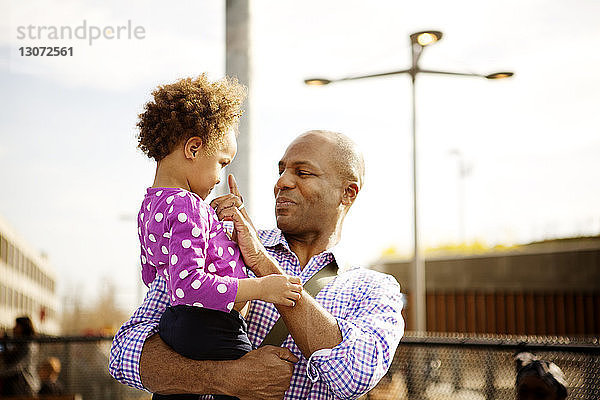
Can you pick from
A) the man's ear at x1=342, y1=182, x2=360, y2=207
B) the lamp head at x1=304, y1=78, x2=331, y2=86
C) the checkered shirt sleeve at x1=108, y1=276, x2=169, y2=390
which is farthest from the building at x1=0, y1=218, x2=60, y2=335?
the checkered shirt sleeve at x1=108, y1=276, x2=169, y2=390

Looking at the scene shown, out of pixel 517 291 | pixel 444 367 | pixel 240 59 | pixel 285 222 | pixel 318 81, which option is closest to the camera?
pixel 285 222

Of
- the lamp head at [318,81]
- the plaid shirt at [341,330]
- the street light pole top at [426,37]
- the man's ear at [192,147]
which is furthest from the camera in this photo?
the lamp head at [318,81]

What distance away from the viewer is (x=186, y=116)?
2449mm

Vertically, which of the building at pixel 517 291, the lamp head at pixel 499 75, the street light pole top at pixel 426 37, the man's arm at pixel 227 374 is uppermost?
the street light pole top at pixel 426 37

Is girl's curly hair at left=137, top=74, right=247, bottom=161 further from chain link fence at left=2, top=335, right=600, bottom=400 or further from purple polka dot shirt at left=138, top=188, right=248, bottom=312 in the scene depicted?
chain link fence at left=2, top=335, right=600, bottom=400

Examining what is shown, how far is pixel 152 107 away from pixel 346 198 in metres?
0.97

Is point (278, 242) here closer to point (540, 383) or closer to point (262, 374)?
point (262, 374)

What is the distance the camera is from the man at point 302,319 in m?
2.35

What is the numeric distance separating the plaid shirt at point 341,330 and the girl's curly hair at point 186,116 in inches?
19.6

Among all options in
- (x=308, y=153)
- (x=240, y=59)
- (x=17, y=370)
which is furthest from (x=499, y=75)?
(x=308, y=153)

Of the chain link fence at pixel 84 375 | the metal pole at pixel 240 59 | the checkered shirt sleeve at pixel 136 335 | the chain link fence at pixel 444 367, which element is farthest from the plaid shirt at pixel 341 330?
the chain link fence at pixel 84 375

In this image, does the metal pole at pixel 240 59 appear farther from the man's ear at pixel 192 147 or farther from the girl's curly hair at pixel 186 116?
the man's ear at pixel 192 147

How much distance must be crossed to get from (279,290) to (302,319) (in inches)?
5.1

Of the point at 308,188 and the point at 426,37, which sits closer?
the point at 308,188
